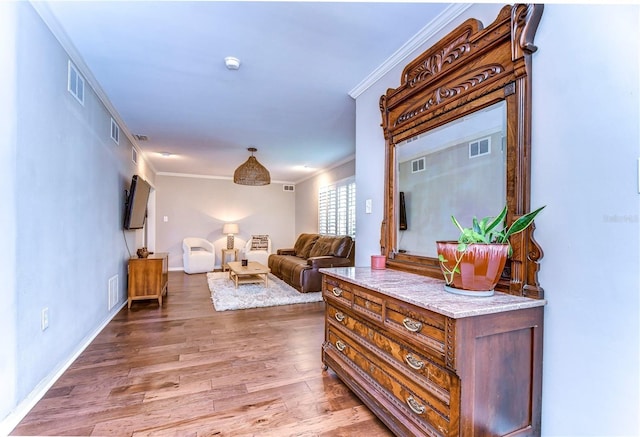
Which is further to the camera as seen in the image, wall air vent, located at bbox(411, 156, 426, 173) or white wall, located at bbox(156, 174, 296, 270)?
white wall, located at bbox(156, 174, 296, 270)

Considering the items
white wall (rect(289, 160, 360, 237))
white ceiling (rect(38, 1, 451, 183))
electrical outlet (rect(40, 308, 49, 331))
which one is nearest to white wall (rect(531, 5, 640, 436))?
white ceiling (rect(38, 1, 451, 183))

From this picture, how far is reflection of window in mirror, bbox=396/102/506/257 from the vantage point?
1.63 metres

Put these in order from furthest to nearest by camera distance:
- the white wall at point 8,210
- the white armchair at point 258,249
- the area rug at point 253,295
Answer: the white armchair at point 258,249 → the area rug at point 253,295 → the white wall at point 8,210

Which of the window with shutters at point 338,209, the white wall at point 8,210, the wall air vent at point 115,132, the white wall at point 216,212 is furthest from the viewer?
the white wall at point 216,212

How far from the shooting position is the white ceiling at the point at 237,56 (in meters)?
1.89

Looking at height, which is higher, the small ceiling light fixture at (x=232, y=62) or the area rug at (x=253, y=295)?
the small ceiling light fixture at (x=232, y=62)

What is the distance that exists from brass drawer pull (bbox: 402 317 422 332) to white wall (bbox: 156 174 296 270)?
23.2ft

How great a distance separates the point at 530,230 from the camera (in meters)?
1.41

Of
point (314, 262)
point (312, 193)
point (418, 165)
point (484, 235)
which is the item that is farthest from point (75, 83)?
point (312, 193)

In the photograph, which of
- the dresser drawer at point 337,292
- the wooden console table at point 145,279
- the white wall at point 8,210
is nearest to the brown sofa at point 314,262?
the wooden console table at point 145,279

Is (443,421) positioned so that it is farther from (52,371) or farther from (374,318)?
(52,371)

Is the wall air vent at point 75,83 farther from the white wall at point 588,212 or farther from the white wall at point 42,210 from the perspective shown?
the white wall at point 588,212

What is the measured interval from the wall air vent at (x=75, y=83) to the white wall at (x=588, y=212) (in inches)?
121

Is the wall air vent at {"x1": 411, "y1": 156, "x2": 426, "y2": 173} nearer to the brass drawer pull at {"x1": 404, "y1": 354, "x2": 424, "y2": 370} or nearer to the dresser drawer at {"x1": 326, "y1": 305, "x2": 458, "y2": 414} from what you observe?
the dresser drawer at {"x1": 326, "y1": 305, "x2": 458, "y2": 414}
